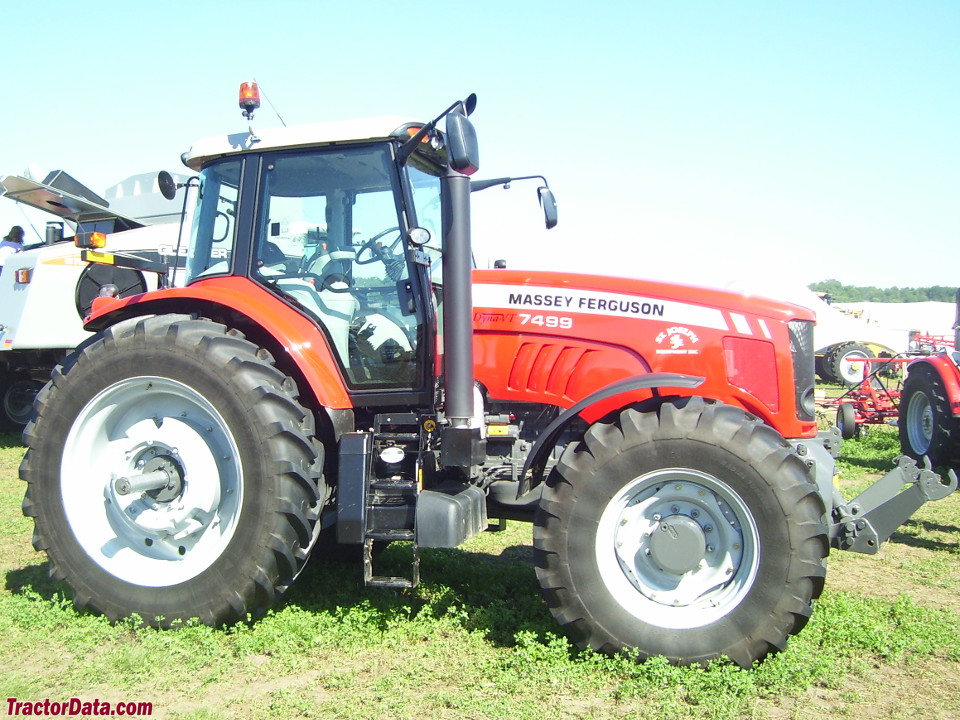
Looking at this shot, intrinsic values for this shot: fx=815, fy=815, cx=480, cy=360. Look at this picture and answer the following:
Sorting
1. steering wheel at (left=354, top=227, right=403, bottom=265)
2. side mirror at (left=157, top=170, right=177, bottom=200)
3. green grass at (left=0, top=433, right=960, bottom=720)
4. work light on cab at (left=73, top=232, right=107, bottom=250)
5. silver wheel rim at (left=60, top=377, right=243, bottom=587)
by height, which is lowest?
green grass at (left=0, top=433, right=960, bottom=720)

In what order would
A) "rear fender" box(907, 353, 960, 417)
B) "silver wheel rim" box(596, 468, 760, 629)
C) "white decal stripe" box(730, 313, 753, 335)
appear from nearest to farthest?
"silver wheel rim" box(596, 468, 760, 629) < "white decal stripe" box(730, 313, 753, 335) < "rear fender" box(907, 353, 960, 417)

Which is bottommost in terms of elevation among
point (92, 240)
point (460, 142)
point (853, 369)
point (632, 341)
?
point (853, 369)

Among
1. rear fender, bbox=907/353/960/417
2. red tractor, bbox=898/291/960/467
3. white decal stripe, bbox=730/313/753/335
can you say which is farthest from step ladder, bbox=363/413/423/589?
rear fender, bbox=907/353/960/417

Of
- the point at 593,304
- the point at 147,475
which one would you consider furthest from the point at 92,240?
the point at 593,304

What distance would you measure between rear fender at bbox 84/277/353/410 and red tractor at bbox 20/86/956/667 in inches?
0.6

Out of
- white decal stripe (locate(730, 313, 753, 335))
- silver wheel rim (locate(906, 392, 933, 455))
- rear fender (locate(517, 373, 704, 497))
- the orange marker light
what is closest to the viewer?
rear fender (locate(517, 373, 704, 497))

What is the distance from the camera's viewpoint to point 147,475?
3992 mm

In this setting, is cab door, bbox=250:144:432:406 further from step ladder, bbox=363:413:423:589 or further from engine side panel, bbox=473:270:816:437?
engine side panel, bbox=473:270:816:437

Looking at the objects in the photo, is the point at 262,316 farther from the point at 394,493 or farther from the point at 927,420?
the point at 927,420

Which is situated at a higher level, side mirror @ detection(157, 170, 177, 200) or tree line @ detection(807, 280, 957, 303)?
tree line @ detection(807, 280, 957, 303)

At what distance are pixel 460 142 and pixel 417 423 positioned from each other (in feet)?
4.58

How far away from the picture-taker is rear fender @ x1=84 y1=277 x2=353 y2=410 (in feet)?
13.0

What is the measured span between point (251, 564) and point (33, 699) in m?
0.97

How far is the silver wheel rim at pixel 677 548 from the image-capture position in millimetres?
3510
